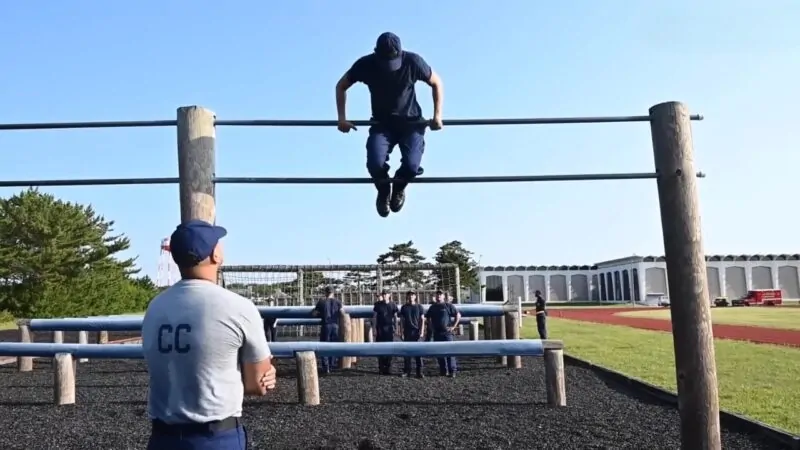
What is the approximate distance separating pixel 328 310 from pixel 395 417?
4.76 metres

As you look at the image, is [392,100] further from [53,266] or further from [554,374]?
[53,266]

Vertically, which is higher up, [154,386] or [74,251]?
[74,251]

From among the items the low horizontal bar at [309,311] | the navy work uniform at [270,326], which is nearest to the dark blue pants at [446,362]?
the low horizontal bar at [309,311]

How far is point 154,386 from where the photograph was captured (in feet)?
8.27

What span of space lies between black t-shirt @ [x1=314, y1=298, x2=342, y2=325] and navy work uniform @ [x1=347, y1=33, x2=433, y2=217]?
764 cm

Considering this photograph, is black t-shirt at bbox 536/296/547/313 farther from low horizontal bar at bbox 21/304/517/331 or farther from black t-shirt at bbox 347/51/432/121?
black t-shirt at bbox 347/51/432/121

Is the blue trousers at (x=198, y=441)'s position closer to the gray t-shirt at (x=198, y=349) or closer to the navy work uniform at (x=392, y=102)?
the gray t-shirt at (x=198, y=349)

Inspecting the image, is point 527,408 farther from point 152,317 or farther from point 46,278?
point 46,278

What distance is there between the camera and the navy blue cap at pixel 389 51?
173 inches

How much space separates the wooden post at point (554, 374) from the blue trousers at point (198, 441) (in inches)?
232

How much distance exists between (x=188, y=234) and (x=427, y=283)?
19606 millimetres

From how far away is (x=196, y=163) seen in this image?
4.02 meters

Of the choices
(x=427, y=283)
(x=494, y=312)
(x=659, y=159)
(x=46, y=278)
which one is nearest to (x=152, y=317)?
(x=659, y=159)

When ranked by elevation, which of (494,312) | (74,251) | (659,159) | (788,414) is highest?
(74,251)
